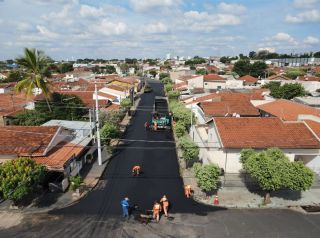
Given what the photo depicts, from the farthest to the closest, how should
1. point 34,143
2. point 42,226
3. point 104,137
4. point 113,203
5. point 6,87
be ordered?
point 6,87, point 104,137, point 34,143, point 113,203, point 42,226

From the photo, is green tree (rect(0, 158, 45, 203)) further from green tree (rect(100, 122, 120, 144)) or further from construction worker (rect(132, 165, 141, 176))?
green tree (rect(100, 122, 120, 144))

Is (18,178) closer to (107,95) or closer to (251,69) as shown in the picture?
(107,95)

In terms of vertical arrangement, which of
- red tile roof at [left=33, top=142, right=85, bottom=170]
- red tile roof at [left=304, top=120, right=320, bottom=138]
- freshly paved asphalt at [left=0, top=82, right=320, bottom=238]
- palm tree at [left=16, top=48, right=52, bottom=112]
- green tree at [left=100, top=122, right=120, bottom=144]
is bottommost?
freshly paved asphalt at [left=0, top=82, right=320, bottom=238]

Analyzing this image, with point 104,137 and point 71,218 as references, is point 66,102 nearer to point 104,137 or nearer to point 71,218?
point 104,137

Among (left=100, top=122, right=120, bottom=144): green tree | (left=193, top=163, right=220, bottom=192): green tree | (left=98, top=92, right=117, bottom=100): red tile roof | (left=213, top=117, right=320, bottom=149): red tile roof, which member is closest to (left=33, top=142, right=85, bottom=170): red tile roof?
(left=100, top=122, right=120, bottom=144): green tree

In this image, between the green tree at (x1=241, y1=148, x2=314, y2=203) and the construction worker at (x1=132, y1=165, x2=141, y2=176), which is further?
the construction worker at (x1=132, y1=165, x2=141, y2=176)

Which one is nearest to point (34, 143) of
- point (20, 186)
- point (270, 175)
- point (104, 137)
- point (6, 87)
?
point (20, 186)

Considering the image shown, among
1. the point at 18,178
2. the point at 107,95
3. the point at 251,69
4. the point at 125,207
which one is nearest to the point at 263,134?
the point at 125,207
